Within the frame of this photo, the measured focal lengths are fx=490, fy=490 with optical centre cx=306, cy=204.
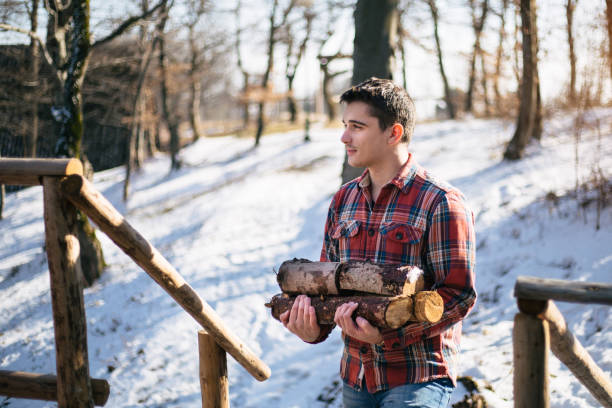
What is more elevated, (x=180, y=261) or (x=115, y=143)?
(x=115, y=143)

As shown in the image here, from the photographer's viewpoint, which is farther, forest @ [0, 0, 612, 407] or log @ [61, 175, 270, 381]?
forest @ [0, 0, 612, 407]

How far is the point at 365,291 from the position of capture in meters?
2.12

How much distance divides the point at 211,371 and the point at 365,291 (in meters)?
1.31

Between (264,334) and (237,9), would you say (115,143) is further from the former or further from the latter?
(264,334)

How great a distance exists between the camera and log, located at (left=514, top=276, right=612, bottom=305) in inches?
69.1

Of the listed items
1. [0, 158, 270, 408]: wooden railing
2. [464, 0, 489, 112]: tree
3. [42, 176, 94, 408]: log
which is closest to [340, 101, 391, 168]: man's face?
[0, 158, 270, 408]: wooden railing

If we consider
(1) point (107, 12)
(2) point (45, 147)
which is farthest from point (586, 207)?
(2) point (45, 147)

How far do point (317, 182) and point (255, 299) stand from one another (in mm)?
5774

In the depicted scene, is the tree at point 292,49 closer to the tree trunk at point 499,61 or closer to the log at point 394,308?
the tree trunk at point 499,61

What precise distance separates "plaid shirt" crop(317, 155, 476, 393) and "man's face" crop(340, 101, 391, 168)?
15 centimetres

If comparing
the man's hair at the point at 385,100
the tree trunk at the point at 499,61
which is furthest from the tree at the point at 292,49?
the man's hair at the point at 385,100

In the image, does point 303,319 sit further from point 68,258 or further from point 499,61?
point 499,61

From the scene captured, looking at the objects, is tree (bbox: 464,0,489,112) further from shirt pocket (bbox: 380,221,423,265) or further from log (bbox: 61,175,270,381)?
log (bbox: 61,175,270,381)

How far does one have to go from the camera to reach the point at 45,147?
18.8 m
